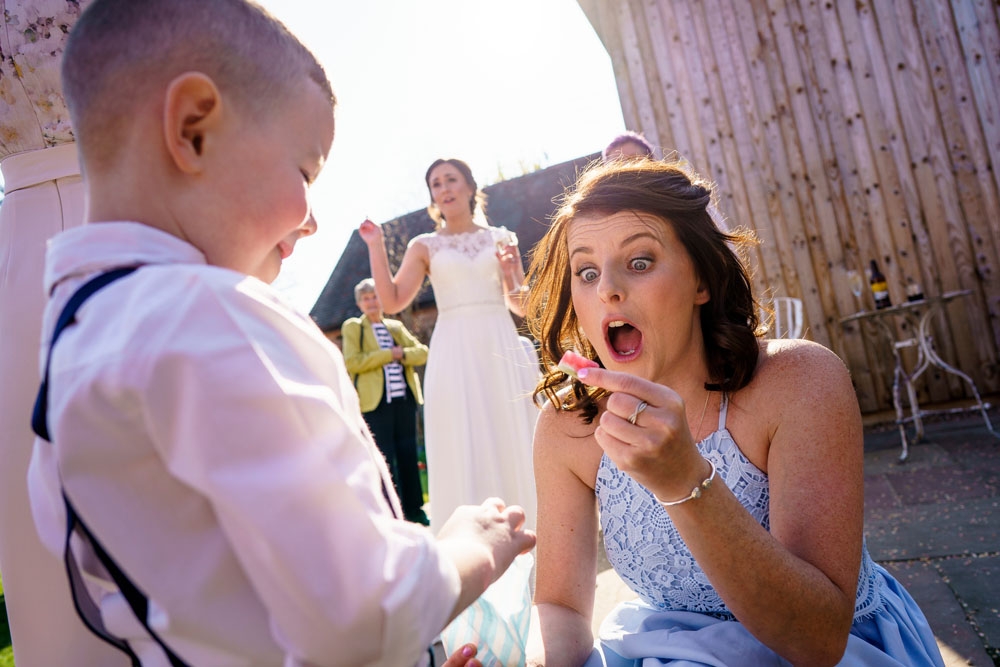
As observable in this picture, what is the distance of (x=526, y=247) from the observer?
15.8 m

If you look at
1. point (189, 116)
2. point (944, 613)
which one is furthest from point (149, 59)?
point (944, 613)

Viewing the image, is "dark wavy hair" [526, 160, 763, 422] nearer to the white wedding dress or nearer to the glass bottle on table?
the white wedding dress

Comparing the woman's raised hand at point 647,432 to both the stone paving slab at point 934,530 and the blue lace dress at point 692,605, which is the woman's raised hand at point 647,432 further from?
the stone paving slab at point 934,530

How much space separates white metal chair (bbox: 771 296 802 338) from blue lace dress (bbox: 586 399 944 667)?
4.45m

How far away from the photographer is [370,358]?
624 centimetres

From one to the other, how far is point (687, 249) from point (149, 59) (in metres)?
1.20

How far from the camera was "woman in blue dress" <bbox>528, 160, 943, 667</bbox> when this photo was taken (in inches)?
45.4

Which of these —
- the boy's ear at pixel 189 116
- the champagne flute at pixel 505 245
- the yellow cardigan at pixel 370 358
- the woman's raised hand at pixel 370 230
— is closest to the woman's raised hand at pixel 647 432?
the boy's ear at pixel 189 116

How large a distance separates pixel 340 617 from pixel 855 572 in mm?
1003

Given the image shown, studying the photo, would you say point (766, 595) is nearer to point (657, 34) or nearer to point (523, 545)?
point (523, 545)

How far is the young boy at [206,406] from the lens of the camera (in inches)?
29.0

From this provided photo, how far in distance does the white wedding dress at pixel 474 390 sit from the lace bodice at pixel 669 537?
2.54 meters

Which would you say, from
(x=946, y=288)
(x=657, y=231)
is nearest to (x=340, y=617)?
(x=657, y=231)

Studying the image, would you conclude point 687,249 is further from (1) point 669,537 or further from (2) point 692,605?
(2) point 692,605
